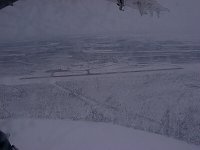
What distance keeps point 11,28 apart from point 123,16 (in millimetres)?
958

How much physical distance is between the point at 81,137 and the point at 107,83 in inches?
19.2

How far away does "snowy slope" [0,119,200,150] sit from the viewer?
2729 millimetres

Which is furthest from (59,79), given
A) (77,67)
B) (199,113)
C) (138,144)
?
(199,113)

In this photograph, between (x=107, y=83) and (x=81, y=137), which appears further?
(x=107, y=83)

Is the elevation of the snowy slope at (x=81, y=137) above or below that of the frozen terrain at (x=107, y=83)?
below

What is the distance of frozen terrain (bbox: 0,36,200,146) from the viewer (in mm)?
2822

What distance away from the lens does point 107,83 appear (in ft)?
9.67

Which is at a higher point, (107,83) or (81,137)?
(107,83)

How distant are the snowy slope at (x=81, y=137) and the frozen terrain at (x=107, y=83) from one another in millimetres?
33

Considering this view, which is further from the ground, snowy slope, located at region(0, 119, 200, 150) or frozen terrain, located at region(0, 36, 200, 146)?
frozen terrain, located at region(0, 36, 200, 146)

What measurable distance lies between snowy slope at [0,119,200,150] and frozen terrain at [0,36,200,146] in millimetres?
33

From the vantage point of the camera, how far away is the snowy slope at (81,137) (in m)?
2.73

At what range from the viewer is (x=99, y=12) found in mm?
3004

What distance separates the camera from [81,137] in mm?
2809
